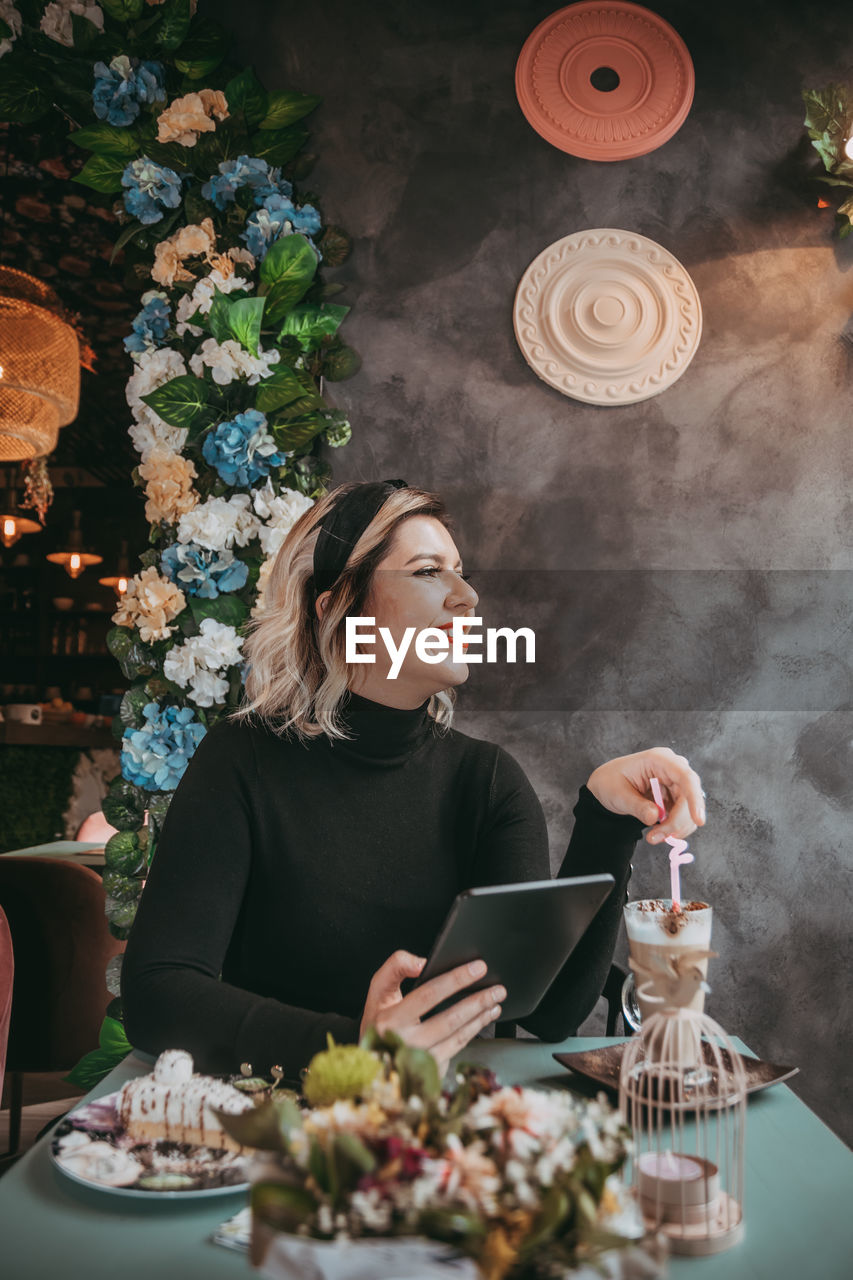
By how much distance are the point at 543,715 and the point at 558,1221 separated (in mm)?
1659

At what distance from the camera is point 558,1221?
477 mm

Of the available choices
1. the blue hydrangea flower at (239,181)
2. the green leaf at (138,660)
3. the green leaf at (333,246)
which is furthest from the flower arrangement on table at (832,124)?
the green leaf at (138,660)

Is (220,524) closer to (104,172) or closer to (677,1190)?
(104,172)

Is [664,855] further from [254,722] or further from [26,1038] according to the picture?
[26,1038]

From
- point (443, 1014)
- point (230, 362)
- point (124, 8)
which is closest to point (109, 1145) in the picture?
point (443, 1014)

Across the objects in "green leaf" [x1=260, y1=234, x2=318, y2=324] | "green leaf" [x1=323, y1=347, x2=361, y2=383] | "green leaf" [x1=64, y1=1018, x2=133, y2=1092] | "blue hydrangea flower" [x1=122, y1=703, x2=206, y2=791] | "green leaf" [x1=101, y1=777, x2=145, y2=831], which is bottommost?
"green leaf" [x1=64, y1=1018, x2=133, y2=1092]

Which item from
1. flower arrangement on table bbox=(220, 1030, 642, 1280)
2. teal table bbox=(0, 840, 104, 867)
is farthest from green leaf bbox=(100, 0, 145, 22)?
teal table bbox=(0, 840, 104, 867)

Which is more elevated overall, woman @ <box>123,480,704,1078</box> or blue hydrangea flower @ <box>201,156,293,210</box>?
blue hydrangea flower @ <box>201,156,293,210</box>

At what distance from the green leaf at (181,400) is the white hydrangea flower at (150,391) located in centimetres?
4

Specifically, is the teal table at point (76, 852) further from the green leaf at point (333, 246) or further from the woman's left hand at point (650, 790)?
the woman's left hand at point (650, 790)

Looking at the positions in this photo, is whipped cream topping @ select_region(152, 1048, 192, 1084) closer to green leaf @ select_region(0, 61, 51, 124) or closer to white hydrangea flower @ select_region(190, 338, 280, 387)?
white hydrangea flower @ select_region(190, 338, 280, 387)

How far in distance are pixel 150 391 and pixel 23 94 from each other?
87 centimetres

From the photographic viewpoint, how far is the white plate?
778 mm

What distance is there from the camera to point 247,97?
7.00 ft
